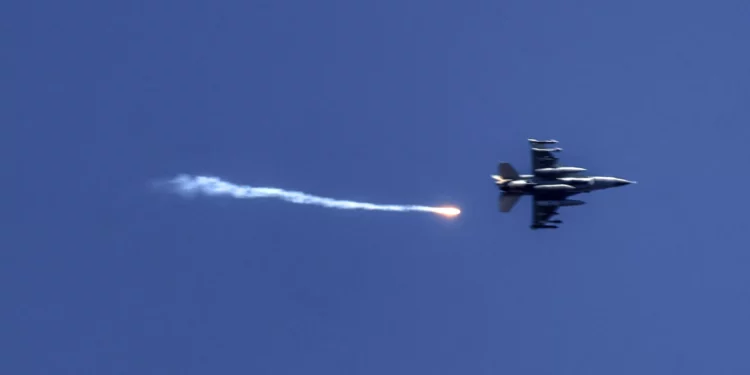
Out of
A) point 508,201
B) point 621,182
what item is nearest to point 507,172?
point 508,201

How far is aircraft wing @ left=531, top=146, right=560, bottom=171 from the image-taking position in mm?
144000

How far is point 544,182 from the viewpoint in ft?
471

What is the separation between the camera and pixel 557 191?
144 meters

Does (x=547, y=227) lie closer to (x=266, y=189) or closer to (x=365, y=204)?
(x=365, y=204)

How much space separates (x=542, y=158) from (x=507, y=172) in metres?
4.30

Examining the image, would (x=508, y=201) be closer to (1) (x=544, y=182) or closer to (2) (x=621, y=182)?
(1) (x=544, y=182)

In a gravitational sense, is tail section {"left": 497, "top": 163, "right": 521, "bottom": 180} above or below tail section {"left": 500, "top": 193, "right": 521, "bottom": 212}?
above

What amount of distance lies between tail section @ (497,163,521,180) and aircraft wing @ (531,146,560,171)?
271 centimetres

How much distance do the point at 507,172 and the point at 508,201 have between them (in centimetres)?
305

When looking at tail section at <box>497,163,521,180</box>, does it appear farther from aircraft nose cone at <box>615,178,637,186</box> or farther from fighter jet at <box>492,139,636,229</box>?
aircraft nose cone at <box>615,178,637,186</box>

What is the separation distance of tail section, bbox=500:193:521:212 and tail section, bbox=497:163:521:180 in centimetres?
177

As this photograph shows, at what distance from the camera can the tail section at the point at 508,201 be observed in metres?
143

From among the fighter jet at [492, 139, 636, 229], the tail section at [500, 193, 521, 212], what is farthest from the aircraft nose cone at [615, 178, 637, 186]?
the tail section at [500, 193, 521, 212]

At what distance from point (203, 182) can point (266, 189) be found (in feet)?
21.5
